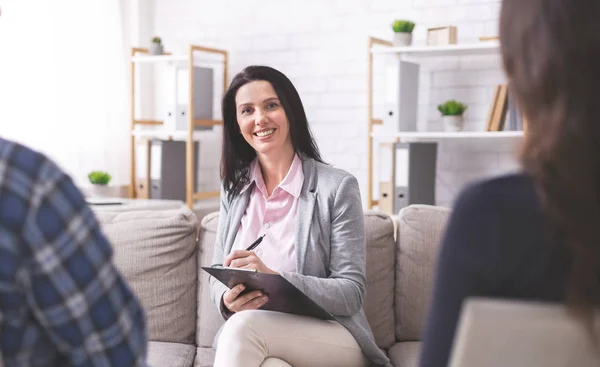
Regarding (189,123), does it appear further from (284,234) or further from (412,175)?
(284,234)

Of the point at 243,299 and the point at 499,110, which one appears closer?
the point at 243,299

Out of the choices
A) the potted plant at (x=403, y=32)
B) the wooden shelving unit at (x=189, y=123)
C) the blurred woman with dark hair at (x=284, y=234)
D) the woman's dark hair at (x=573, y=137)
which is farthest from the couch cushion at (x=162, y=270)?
the woman's dark hair at (x=573, y=137)

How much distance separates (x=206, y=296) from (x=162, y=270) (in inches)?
6.5

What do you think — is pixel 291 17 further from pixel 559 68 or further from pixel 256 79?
pixel 559 68

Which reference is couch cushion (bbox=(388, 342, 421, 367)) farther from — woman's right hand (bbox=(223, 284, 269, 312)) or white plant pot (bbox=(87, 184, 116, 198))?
white plant pot (bbox=(87, 184, 116, 198))

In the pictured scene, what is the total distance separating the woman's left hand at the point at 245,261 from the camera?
80.7 inches

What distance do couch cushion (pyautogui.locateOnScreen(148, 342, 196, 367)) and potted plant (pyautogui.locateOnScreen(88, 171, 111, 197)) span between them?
167 centimetres

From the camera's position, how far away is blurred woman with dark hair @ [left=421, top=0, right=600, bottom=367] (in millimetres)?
779

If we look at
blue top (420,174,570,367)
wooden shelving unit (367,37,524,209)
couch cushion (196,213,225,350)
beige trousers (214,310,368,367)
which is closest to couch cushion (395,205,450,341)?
beige trousers (214,310,368,367)

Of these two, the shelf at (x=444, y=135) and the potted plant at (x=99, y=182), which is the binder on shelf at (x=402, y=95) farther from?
the potted plant at (x=99, y=182)

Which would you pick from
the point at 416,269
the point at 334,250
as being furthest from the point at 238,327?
the point at 416,269

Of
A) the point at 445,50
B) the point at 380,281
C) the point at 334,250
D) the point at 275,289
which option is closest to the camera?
the point at 275,289

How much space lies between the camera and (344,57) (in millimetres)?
4195

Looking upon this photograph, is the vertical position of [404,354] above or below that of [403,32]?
below
